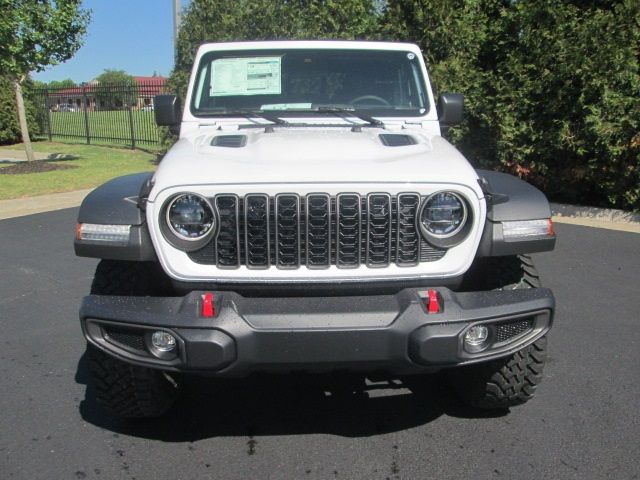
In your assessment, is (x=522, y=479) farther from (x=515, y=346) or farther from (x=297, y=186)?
(x=297, y=186)

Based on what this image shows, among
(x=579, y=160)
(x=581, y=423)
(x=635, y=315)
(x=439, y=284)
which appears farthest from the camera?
(x=579, y=160)

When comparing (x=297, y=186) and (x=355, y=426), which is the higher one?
(x=297, y=186)

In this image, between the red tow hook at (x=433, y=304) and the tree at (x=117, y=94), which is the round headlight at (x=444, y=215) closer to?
the red tow hook at (x=433, y=304)

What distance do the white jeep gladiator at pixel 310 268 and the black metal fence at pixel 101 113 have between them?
54.0 feet

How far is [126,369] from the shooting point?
291cm

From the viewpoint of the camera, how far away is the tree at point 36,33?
12.2 meters

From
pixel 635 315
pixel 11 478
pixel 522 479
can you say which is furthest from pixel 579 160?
pixel 11 478

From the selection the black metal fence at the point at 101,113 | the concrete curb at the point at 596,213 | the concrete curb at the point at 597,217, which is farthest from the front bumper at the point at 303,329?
the black metal fence at the point at 101,113

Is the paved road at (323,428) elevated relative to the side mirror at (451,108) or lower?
lower

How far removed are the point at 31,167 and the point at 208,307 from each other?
42.0 feet

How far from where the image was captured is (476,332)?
261cm

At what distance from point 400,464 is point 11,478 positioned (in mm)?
1659

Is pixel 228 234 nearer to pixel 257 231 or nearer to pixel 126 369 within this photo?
pixel 257 231

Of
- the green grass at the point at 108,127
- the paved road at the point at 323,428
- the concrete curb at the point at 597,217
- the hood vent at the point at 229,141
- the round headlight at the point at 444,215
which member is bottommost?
the green grass at the point at 108,127
